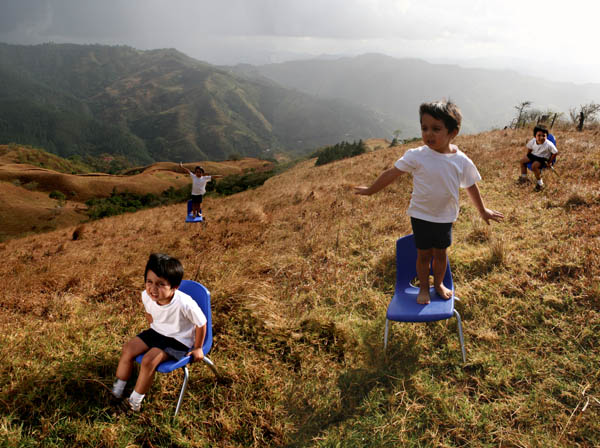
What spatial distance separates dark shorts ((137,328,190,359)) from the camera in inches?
106

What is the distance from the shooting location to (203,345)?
2.82 meters

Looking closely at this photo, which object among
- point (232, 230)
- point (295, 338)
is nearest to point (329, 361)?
point (295, 338)

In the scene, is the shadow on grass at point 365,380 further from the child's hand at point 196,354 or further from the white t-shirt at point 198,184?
the white t-shirt at point 198,184

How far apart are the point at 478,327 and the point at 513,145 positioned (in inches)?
435

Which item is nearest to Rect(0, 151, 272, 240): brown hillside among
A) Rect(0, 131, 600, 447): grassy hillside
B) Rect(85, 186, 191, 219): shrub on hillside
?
Rect(85, 186, 191, 219): shrub on hillside

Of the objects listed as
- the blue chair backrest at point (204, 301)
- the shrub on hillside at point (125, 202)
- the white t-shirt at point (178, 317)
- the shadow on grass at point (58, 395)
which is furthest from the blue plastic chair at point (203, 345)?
the shrub on hillside at point (125, 202)

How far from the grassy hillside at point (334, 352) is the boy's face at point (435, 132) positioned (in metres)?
2.08

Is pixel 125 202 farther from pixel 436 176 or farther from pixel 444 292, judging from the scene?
pixel 436 176

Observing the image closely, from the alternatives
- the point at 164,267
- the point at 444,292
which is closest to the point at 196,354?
the point at 164,267

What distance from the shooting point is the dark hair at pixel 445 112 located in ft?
8.89

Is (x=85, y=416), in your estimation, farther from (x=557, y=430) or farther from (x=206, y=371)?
(x=557, y=430)

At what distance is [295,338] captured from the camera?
3.50 metres

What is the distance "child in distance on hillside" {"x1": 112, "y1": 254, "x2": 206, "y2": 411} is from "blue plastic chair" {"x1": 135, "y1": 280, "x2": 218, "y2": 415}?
56 mm

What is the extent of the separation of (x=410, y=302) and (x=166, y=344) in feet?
7.93
